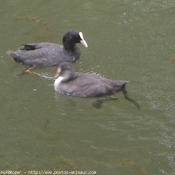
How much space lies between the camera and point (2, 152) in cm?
820

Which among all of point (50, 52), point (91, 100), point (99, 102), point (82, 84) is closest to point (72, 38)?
point (50, 52)

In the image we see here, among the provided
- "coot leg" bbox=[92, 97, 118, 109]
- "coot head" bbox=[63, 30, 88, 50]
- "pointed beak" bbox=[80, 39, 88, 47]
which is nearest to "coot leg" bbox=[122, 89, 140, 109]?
"coot leg" bbox=[92, 97, 118, 109]

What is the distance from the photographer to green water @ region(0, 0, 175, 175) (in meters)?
8.07

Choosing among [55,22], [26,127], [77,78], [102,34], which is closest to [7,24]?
[55,22]

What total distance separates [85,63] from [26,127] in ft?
8.25

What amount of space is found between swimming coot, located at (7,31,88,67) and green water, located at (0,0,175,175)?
0.52ft

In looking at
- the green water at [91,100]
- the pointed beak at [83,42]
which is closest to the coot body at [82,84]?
the green water at [91,100]

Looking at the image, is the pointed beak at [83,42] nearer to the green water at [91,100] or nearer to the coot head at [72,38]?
the coot head at [72,38]

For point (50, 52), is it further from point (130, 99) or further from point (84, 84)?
point (130, 99)

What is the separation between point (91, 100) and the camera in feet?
31.8

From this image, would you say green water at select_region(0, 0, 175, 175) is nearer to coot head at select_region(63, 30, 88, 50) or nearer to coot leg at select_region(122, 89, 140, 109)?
coot leg at select_region(122, 89, 140, 109)

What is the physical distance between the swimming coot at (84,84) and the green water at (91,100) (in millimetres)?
131

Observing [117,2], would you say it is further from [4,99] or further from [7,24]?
[4,99]

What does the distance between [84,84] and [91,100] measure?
287 mm
